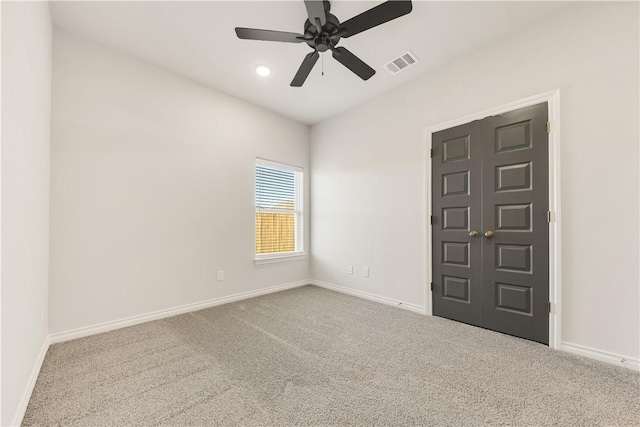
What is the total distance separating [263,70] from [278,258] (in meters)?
2.56

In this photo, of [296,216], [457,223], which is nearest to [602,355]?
[457,223]

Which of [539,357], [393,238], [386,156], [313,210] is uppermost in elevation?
[386,156]

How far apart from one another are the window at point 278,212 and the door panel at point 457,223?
2.23m

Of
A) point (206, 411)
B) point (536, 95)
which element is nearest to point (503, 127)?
point (536, 95)

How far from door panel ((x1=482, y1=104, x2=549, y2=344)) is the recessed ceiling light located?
239cm

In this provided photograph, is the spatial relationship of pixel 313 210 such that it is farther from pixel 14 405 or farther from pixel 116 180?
pixel 14 405

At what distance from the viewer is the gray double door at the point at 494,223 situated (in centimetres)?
235

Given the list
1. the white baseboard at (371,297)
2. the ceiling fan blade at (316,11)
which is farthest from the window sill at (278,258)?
the ceiling fan blade at (316,11)

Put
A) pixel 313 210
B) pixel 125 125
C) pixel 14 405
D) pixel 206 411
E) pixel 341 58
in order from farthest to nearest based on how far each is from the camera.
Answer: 1. pixel 313 210
2. pixel 125 125
3. pixel 341 58
4. pixel 206 411
5. pixel 14 405

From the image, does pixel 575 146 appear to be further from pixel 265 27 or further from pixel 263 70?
pixel 263 70

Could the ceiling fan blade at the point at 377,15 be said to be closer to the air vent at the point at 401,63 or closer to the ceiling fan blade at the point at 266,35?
the ceiling fan blade at the point at 266,35

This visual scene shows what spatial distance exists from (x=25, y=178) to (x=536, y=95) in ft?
12.6

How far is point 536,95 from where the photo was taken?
237 centimetres

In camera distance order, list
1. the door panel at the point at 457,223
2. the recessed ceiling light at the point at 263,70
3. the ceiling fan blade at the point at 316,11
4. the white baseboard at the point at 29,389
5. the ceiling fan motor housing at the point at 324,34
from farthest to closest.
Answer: the recessed ceiling light at the point at 263,70
the door panel at the point at 457,223
the ceiling fan motor housing at the point at 324,34
the ceiling fan blade at the point at 316,11
the white baseboard at the point at 29,389
